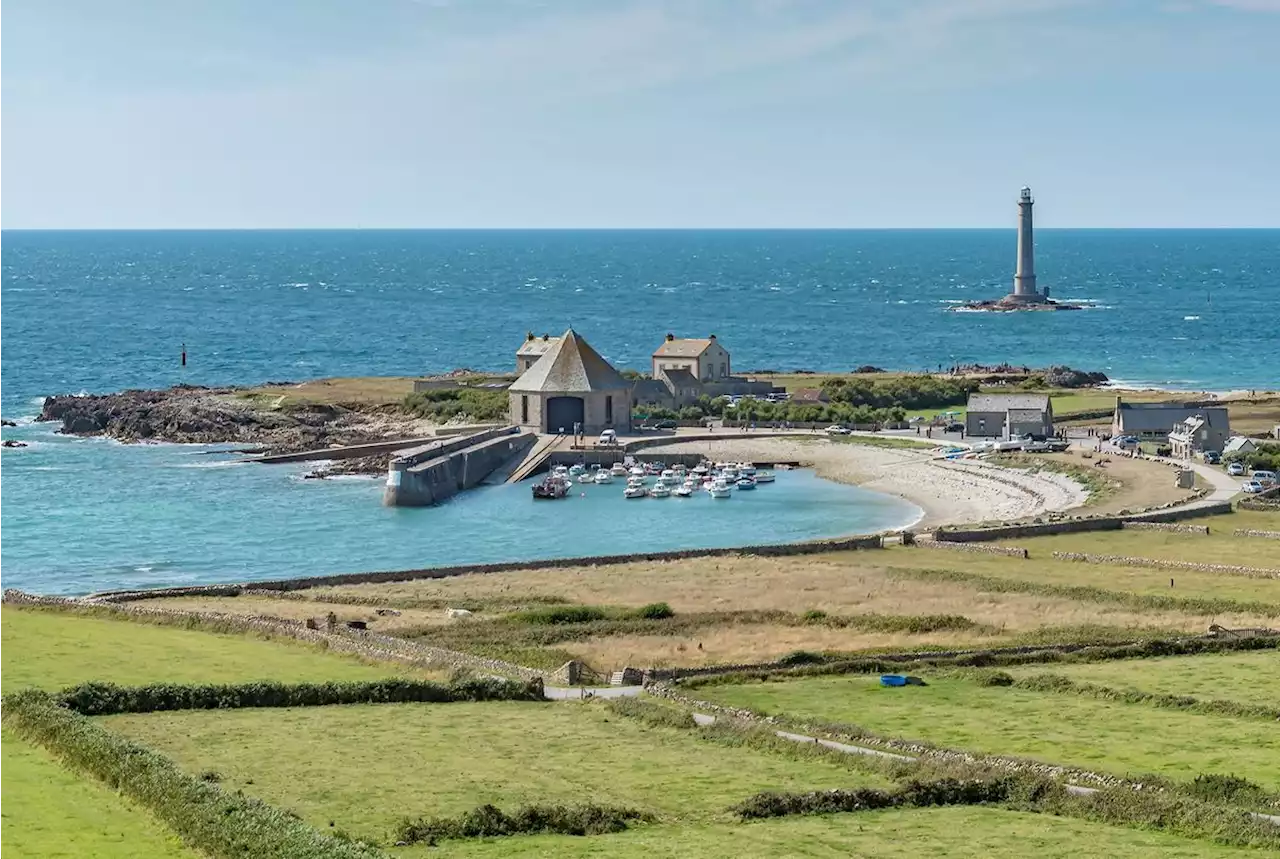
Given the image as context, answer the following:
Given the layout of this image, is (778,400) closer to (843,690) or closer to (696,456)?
(696,456)

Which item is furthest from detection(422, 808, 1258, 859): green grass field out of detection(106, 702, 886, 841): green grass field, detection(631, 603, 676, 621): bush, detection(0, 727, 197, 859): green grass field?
detection(631, 603, 676, 621): bush

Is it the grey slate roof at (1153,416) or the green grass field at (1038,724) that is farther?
the grey slate roof at (1153,416)

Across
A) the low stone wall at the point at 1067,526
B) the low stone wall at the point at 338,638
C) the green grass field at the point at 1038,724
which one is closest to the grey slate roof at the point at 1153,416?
the low stone wall at the point at 1067,526

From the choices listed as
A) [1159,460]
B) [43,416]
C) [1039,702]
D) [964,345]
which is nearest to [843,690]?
[1039,702]

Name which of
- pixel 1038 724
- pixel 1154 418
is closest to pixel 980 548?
pixel 1038 724

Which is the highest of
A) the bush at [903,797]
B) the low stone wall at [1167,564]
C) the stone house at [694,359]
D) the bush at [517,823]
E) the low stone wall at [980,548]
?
the stone house at [694,359]

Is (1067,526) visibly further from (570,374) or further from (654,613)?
(570,374)

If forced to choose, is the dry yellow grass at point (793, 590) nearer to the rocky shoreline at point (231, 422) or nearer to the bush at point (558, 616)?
the bush at point (558, 616)
